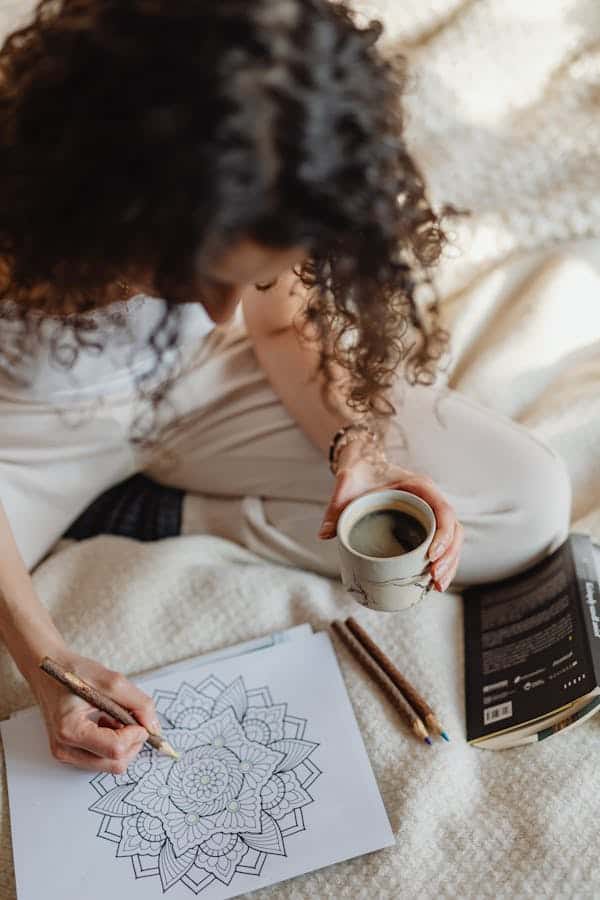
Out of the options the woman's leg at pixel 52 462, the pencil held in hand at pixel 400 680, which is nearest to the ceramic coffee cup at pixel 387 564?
the pencil held in hand at pixel 400 680

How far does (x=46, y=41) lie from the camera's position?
1.90ft

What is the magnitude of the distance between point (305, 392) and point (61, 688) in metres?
0.42

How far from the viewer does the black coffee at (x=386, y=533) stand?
0.75m

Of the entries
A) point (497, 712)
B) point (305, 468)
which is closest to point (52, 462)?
point (305, 468)

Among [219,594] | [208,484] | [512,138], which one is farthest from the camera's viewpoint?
[512,138]

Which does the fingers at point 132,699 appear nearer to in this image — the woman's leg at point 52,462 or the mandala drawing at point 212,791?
the mandala drawing at point 212,791

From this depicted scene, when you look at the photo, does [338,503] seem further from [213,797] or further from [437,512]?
[213,797]

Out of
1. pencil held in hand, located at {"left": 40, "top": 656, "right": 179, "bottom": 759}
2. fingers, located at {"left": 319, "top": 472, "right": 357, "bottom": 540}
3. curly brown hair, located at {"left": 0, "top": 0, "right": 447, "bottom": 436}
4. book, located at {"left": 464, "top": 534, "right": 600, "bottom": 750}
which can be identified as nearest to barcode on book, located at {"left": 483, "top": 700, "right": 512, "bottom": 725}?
book, located at {"left": 464, "top": 534, "right": 600, "bottom": 750}

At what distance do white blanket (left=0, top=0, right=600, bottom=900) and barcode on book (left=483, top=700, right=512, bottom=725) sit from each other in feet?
0.09

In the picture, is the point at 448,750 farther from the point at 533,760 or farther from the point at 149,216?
the point at 149,216

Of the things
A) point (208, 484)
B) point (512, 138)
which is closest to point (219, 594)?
point (208, 484)

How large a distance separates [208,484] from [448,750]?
447 mm

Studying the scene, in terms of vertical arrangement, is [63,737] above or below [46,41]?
below

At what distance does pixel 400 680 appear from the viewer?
0.86 meters
